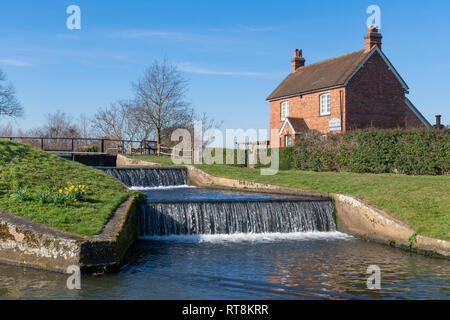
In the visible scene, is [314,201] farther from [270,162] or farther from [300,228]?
[270,162]

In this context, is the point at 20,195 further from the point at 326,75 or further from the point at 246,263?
the point at 326,75

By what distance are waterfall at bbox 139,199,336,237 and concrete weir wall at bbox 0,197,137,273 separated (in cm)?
365

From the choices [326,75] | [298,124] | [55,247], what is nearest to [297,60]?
[326,75]

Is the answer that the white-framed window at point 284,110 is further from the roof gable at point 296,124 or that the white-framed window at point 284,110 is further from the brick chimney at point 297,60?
the brick chimney at point 297,60

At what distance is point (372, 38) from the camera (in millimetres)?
34156

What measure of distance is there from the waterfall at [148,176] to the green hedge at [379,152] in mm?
9218

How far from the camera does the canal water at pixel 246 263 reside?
25.3 feet

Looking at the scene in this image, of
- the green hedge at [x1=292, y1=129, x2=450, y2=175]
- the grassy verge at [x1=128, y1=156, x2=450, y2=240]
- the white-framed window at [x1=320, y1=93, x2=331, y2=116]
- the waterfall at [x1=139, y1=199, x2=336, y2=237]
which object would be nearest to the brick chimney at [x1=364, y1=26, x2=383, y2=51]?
the white-framed window at [x1=320, y1=93, x2=331, y2=116]

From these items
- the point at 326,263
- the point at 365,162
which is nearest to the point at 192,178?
the point at 365,162

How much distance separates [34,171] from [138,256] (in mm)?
7228

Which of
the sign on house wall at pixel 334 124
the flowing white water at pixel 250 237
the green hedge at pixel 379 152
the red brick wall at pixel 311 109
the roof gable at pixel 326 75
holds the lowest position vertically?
the flowing white water at pixel 250 237

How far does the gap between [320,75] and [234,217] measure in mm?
26255

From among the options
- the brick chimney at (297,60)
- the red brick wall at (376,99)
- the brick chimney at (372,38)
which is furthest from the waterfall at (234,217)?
the brick chimney at (297,60)

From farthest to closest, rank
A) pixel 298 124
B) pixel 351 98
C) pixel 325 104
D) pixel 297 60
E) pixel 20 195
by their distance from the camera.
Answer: pixel 297 60, pixel 298 124, pixel 325 104, pixel 351 98, pixel 20 195
